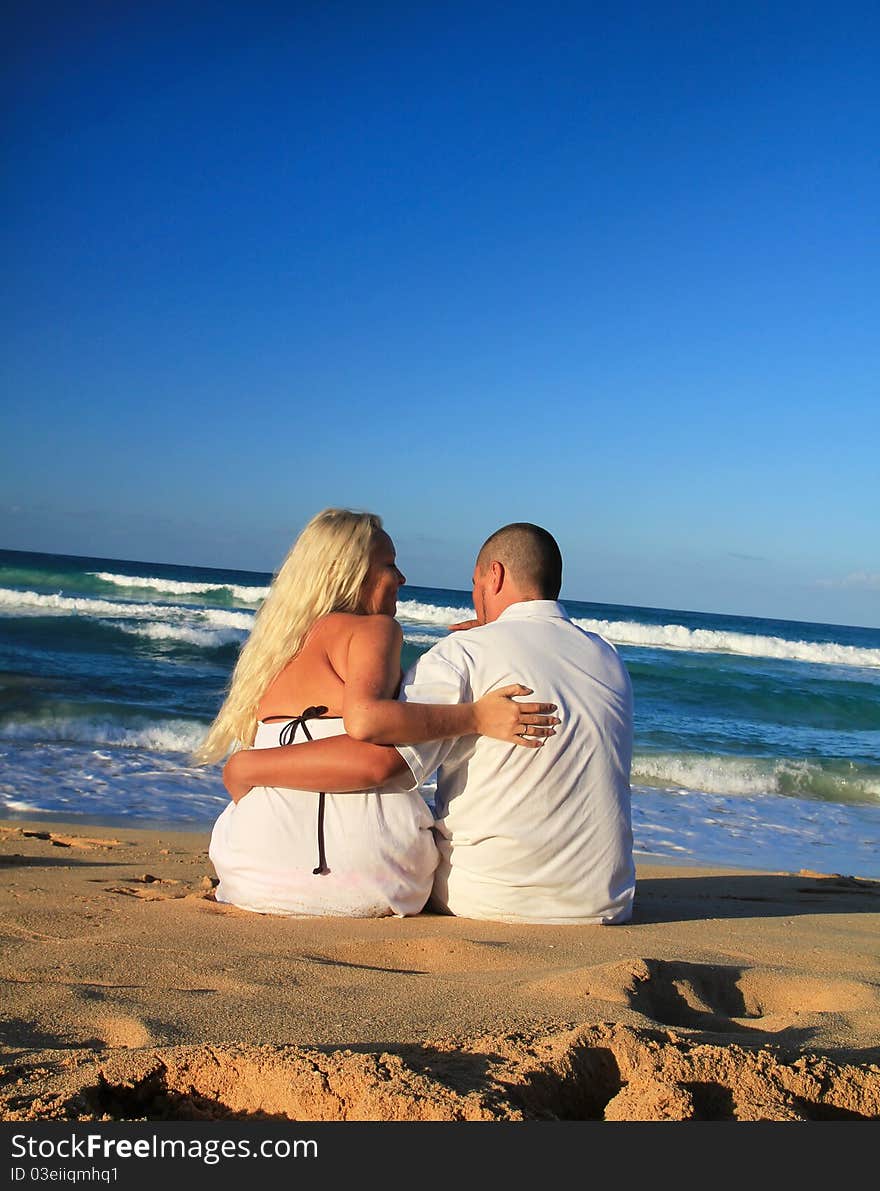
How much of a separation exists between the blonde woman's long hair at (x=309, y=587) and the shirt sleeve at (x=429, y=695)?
0.42 m

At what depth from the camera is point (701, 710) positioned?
1580 cm

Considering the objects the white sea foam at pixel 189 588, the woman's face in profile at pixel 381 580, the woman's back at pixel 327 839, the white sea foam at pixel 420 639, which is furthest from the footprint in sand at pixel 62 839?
the white sea foam at pixel 189 588

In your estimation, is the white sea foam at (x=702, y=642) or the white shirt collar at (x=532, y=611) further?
the white sea foam at (x=702, y=642)

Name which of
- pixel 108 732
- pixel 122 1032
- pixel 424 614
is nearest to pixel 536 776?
pixel 122 1032

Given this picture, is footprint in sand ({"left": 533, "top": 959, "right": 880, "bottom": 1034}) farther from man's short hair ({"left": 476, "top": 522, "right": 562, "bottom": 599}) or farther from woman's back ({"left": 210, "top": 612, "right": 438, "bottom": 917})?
man's short hair ({"left": 476, "top": 522, "right": 562, "bottom": 599})

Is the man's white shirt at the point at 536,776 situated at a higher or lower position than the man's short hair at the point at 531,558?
lower

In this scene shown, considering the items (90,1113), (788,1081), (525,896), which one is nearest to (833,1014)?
(788,1081)

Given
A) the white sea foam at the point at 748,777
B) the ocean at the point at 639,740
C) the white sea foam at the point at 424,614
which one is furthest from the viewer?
the white sea foam at the point at 424,614

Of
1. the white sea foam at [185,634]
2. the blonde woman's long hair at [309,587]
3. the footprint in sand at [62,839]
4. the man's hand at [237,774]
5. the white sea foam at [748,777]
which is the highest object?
the blonde woman's long hair at [309,587]

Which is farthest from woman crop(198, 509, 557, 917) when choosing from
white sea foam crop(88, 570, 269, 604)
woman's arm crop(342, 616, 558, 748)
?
white sea foam crop(88, 570, 269, 604)

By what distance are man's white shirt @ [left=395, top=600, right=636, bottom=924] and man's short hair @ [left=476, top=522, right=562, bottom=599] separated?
0.07 meters

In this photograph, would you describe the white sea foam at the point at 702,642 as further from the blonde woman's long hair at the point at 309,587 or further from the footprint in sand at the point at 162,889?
the blonde woman's long hair at the point at 309,587

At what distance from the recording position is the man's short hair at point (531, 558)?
3.29 metres

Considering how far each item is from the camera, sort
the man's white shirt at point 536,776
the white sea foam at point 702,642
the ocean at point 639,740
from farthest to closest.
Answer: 1. the white sea foam at point 702,642
2. the ocean at point 639,740
3. the man's white shirt at point 536,776
